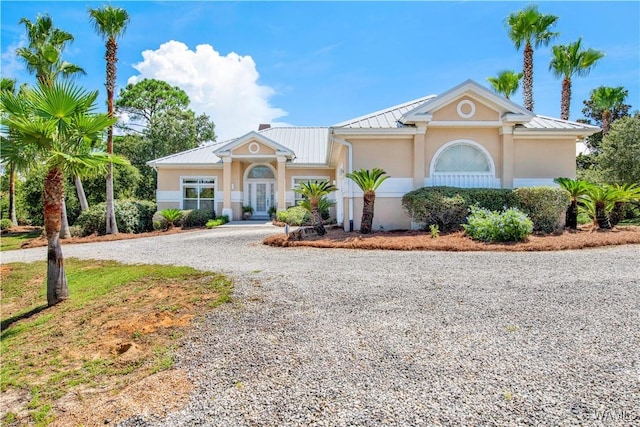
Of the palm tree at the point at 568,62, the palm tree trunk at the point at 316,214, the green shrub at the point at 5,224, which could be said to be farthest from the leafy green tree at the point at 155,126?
the palm tree at the point at 568,62

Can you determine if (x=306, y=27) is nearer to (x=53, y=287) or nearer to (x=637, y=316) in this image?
(x=53, y=287)

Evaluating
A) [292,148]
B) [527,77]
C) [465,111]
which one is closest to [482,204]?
[465,111]

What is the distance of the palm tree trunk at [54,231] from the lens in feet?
22.2

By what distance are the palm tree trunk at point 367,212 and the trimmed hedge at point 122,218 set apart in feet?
43.4

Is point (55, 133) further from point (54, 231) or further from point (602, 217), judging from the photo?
point (602, 217)

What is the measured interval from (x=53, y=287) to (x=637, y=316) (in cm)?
943

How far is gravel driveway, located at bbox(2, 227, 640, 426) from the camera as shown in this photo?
2.94 metres

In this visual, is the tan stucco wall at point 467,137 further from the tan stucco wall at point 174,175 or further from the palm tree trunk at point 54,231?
the tan stucco wall at point 174,175

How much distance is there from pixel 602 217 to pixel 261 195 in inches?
665

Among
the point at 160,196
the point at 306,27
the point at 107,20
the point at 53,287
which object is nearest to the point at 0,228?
the point at 160,196

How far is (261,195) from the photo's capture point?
22734 millimetres

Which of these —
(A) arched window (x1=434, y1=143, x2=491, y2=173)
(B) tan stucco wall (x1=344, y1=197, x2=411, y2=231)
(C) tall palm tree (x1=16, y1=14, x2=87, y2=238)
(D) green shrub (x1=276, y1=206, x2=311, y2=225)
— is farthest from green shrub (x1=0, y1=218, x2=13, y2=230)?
(A) arched window (x1=434, y1=143, x2=491, y2=173)

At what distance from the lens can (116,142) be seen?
3266 centimetres

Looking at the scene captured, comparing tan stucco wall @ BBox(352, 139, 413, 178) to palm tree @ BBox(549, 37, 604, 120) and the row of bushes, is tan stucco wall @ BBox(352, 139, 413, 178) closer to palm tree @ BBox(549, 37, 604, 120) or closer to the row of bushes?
the row of bushes
